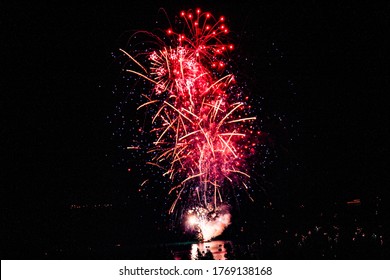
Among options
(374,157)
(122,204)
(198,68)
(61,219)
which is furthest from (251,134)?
(61,219)

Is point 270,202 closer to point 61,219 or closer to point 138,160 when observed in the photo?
point 138,160

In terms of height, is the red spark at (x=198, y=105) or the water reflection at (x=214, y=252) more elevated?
the red spark at (x=198, y=105)

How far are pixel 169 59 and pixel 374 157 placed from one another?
986 cm

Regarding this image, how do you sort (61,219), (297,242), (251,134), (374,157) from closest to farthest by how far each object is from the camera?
(297,242) → (251,134) → (374,157) → (61,219)

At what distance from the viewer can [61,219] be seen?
1831 cm

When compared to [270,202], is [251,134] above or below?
above

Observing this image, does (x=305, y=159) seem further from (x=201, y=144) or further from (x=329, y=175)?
(x=201, y=144)

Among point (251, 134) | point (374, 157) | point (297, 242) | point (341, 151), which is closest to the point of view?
point (297, 242)

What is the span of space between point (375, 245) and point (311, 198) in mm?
8836

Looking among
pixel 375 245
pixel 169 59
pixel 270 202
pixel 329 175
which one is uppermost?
pixel 169 59

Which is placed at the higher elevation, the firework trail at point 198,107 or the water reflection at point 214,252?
the firework trail at point 198,107

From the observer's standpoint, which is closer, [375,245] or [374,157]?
[375,245]

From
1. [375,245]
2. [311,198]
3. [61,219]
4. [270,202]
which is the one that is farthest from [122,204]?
[375,245]

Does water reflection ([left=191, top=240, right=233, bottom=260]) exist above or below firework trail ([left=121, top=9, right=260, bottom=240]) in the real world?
below
